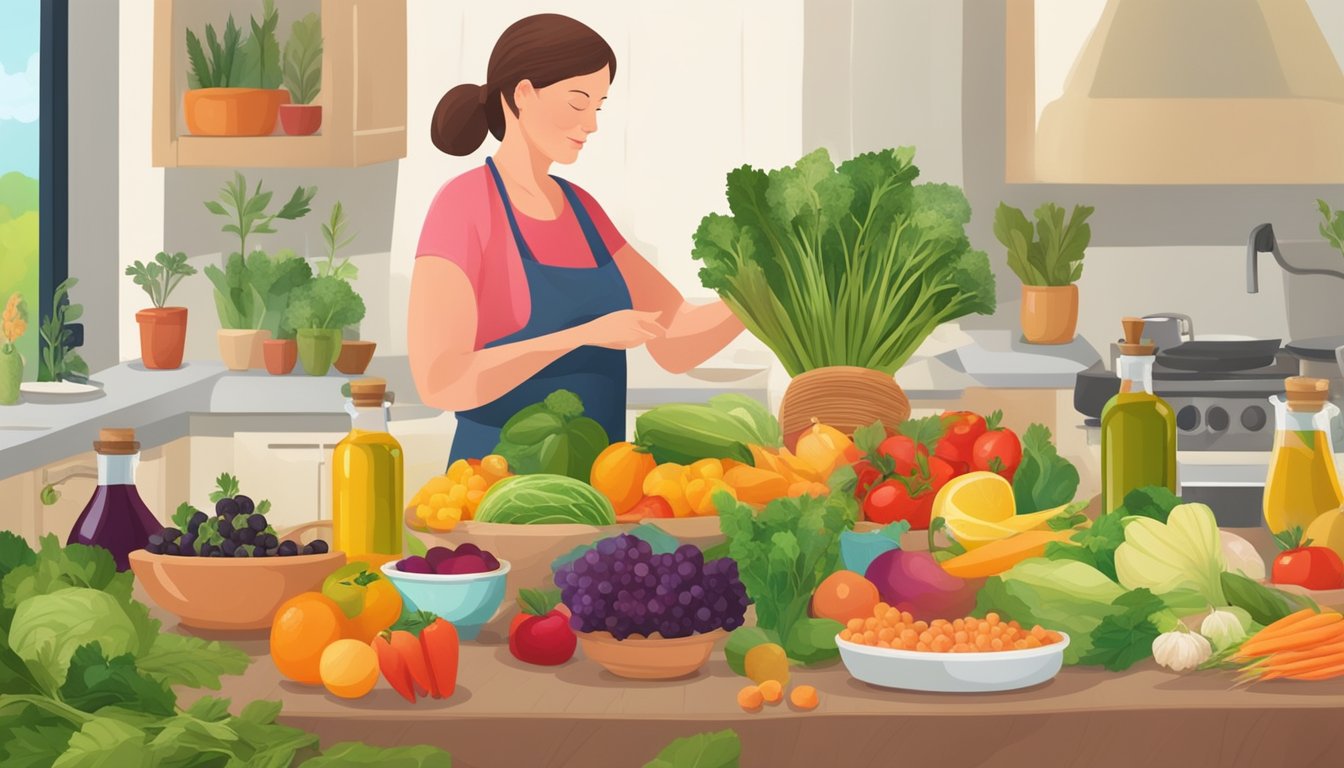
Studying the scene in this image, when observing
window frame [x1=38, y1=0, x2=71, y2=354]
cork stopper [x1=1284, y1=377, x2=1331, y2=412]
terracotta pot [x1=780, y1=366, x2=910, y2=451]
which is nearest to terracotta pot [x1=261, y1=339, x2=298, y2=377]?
window frame [x1=38, y1=0, x2=71, y2=354]

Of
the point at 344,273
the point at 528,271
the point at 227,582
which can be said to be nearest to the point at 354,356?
the point at 344,273

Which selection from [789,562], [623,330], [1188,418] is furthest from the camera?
[1188,418]

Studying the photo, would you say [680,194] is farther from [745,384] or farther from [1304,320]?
[1304,320]

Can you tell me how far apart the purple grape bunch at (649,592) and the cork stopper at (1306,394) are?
81 centimetres

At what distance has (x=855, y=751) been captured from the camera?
170 centimetres

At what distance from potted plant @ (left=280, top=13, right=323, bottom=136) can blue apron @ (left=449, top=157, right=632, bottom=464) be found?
1.68m

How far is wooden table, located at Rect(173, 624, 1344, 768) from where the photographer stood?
66.0 inches

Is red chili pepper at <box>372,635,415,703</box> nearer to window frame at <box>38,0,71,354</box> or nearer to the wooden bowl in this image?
the wooden bowl

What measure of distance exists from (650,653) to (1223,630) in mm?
625

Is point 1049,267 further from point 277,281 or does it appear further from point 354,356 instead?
point 277,281

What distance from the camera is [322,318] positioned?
4922mm

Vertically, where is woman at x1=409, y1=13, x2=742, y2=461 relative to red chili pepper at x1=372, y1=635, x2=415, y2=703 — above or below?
above

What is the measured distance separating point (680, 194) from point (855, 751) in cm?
379

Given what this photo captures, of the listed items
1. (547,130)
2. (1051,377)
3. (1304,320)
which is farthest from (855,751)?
(1304,320)
